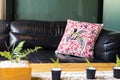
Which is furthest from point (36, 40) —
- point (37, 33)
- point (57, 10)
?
point (57, 10)

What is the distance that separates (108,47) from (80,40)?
0.34m

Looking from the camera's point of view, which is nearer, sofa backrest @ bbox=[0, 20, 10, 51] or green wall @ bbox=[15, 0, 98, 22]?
sofa backrest @ bbox=[0, 20, 10, 51]

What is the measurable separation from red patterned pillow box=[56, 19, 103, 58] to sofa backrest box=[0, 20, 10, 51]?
0.68 metres

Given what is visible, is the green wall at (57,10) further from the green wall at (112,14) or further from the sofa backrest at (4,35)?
the sofa backrest at (4,35)

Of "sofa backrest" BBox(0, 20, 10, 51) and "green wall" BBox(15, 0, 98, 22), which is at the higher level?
"green wall" BBox(15, 0, 98, 22)

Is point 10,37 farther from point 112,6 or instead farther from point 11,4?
point 112,6

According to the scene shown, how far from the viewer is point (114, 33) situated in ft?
9.57

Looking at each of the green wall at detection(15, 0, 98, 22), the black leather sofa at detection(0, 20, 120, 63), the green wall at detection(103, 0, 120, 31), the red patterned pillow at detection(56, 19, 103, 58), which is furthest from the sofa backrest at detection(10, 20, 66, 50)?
the green wall at detection(103, 0, 120, 31)

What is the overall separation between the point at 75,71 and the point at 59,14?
6.95 ft

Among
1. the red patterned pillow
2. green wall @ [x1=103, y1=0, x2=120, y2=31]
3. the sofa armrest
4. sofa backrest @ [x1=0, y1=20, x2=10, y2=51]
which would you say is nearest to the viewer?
the sofa armrest

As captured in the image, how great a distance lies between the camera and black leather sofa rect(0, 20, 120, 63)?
2793mm

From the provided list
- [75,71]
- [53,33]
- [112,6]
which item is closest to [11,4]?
[53,33]

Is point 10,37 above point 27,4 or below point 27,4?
below

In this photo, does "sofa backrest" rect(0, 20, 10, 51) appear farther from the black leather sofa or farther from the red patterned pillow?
the red patterned pillow
